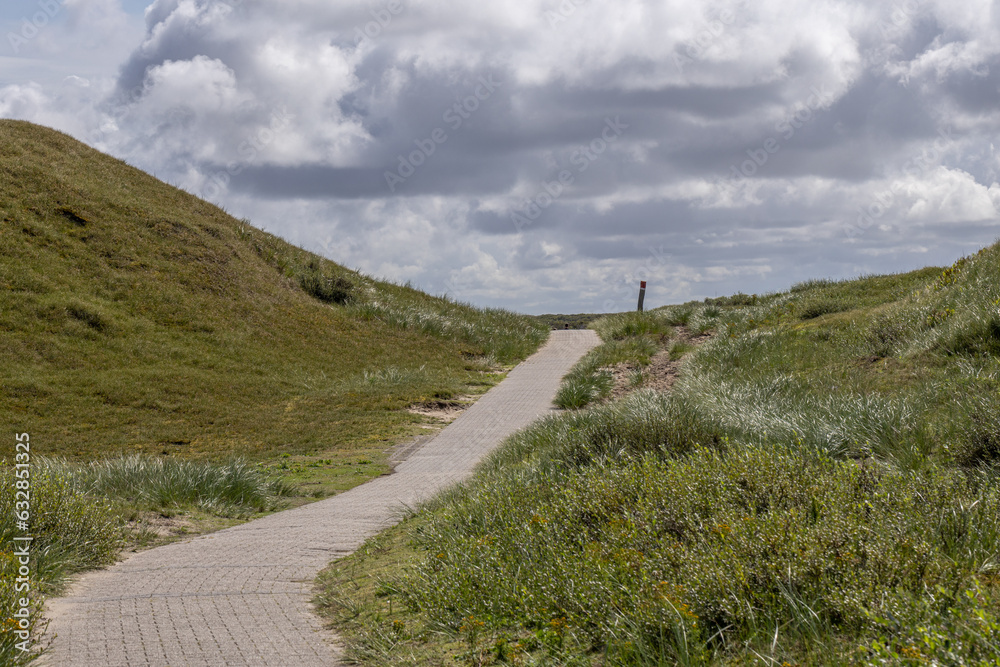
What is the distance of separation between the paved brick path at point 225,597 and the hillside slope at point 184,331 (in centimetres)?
515

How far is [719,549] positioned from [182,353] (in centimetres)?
1646

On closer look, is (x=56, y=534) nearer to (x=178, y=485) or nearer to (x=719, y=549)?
(x=178, y=485)

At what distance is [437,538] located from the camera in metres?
5.55

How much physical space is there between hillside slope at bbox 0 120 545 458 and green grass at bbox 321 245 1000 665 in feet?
24.3

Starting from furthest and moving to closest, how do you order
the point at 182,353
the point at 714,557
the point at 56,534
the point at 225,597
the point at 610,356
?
the point at 610,356 < the point at 182,353 < the point at 56,534 < the point at 225,597 < the point at 714,557

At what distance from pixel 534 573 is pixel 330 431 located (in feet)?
33.0

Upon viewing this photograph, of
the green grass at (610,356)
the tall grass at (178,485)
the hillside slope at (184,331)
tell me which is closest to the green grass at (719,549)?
the tall grass at (178,485)

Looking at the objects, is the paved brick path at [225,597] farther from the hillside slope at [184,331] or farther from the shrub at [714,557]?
the hillside slope at [184,331]

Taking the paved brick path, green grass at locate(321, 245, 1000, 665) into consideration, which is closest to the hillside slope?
the paved brick path

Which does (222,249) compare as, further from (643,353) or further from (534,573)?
(534,573)

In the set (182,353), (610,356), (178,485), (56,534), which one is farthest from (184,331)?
(56,534)

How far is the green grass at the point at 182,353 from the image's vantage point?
8680 millimetres

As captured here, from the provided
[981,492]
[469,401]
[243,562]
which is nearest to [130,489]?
[243,562]

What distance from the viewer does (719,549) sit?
3.62m
